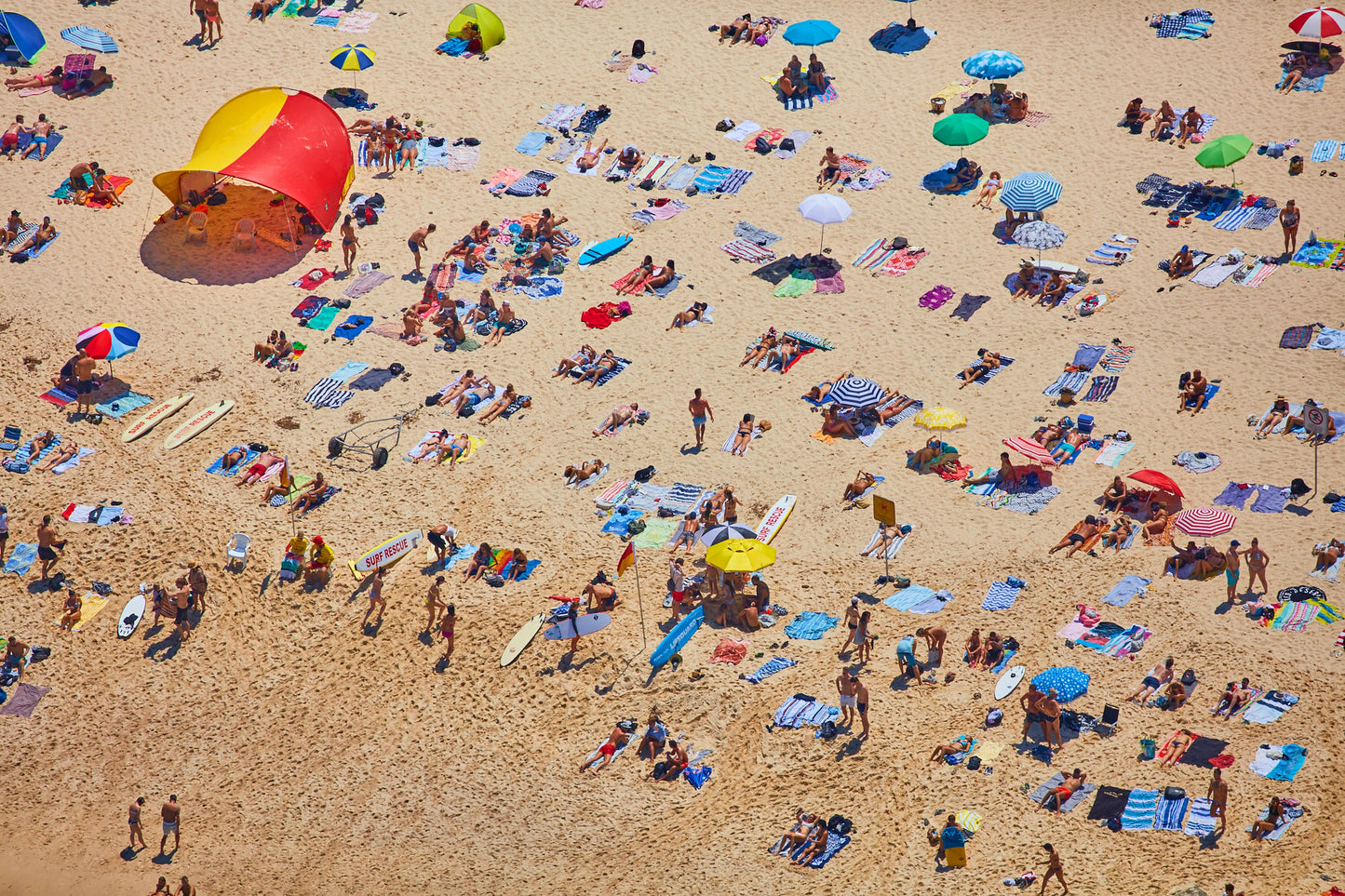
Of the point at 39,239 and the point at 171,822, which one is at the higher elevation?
the point at 39,239

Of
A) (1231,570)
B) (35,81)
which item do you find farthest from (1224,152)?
(35,81)

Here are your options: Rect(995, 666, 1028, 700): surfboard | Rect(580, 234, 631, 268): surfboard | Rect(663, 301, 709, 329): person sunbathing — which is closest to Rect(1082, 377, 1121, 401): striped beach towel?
Rect(995, 666, 1028, 700): surfboard

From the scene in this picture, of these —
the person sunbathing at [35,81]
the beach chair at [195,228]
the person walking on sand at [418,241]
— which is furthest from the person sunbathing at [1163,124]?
the person sunbathing at [35,81]

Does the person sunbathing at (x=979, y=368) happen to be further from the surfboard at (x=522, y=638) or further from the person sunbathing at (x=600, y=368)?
the surfboard at (x=522, y=638)

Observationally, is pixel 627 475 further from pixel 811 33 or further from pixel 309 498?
pixel 811 33

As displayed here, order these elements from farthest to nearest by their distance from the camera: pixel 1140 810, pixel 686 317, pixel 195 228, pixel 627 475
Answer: pixel 195 228 → pixel 686 317 → pixel 627 475 → pixel 1140 810

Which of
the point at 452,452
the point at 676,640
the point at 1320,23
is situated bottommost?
the point at 452,452

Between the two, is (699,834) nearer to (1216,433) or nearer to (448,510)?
(448,510)
